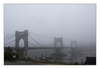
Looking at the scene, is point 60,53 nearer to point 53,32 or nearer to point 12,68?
point 53,32

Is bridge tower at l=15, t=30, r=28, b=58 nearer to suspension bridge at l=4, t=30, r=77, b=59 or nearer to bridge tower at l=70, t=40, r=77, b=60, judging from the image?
suspension bridge at l=4, t=30, r=77, b=59

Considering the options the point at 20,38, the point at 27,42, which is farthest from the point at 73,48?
the point at 20,38

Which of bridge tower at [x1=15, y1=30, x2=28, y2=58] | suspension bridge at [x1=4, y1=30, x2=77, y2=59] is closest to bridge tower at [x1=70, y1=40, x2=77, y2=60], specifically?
suspension bridge at [x1=4, y1=30, x2=77, y2=59]

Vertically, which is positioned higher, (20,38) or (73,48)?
(20,38)

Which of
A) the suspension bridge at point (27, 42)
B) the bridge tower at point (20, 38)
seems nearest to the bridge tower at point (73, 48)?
the suspension bridge at point (27, 42)

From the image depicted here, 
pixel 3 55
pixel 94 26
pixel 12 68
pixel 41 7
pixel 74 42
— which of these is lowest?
pixel 12 68

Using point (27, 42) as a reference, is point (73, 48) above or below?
below

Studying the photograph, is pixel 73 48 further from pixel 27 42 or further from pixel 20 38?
pixel 20 38

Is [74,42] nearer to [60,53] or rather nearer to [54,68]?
[60,53]

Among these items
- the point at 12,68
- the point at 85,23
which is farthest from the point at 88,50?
the point at 12,68

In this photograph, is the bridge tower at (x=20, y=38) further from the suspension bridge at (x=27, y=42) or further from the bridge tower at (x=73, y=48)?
the bridge tower at (x=73, y=48)

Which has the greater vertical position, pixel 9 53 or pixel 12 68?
pixel 9 53
